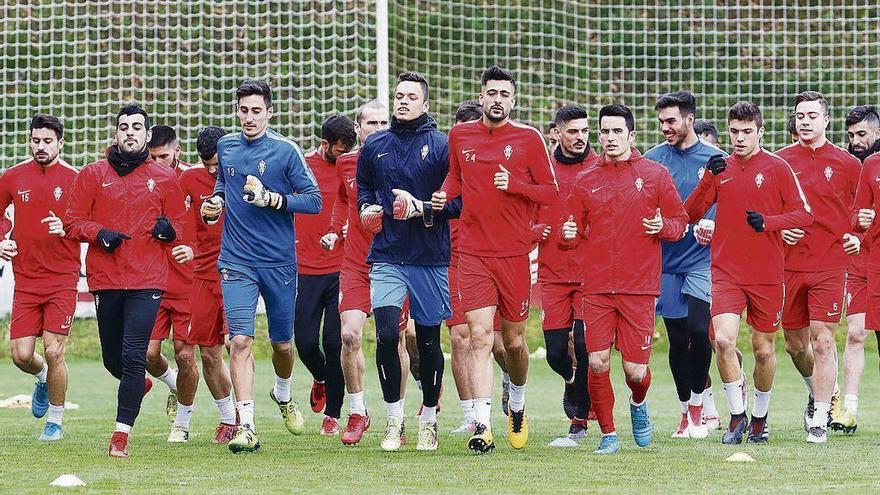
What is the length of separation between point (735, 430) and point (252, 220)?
345cm

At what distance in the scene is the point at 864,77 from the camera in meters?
22.0

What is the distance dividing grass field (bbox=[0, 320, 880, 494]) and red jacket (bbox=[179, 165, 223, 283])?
3.92 feet

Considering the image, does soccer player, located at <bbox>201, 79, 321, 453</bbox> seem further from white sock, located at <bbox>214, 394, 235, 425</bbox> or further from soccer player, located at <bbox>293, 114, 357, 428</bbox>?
soccer player, located at <bbox>293, 114, 357, 428</bbox>

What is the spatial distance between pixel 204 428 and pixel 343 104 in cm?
973

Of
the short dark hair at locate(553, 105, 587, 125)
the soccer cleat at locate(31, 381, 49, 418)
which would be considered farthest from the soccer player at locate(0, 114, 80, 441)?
the short dark hair at locate(553, 105, 587, 125)

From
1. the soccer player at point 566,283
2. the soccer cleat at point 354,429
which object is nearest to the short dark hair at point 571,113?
the soccer player at point 566,283

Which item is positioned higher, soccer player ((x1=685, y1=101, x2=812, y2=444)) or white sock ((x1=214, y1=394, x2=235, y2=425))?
soccer player ((x1=685, y1=101, x2=812, y2=444))

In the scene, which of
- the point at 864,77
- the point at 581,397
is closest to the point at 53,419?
the point at 581,397

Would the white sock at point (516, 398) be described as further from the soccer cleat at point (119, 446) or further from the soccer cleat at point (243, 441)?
the soccer cleat at point (119, 446)

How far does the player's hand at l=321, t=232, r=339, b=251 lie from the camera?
1107 cm

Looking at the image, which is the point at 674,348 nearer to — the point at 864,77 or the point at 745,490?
the point at 745,490

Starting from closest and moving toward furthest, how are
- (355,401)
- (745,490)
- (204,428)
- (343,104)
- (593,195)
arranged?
(745,490), (593,195), (355,401), (204,428), (343,104)

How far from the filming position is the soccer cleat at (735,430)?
10508 mm

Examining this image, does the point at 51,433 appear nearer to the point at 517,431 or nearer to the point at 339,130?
the point at 339,130
